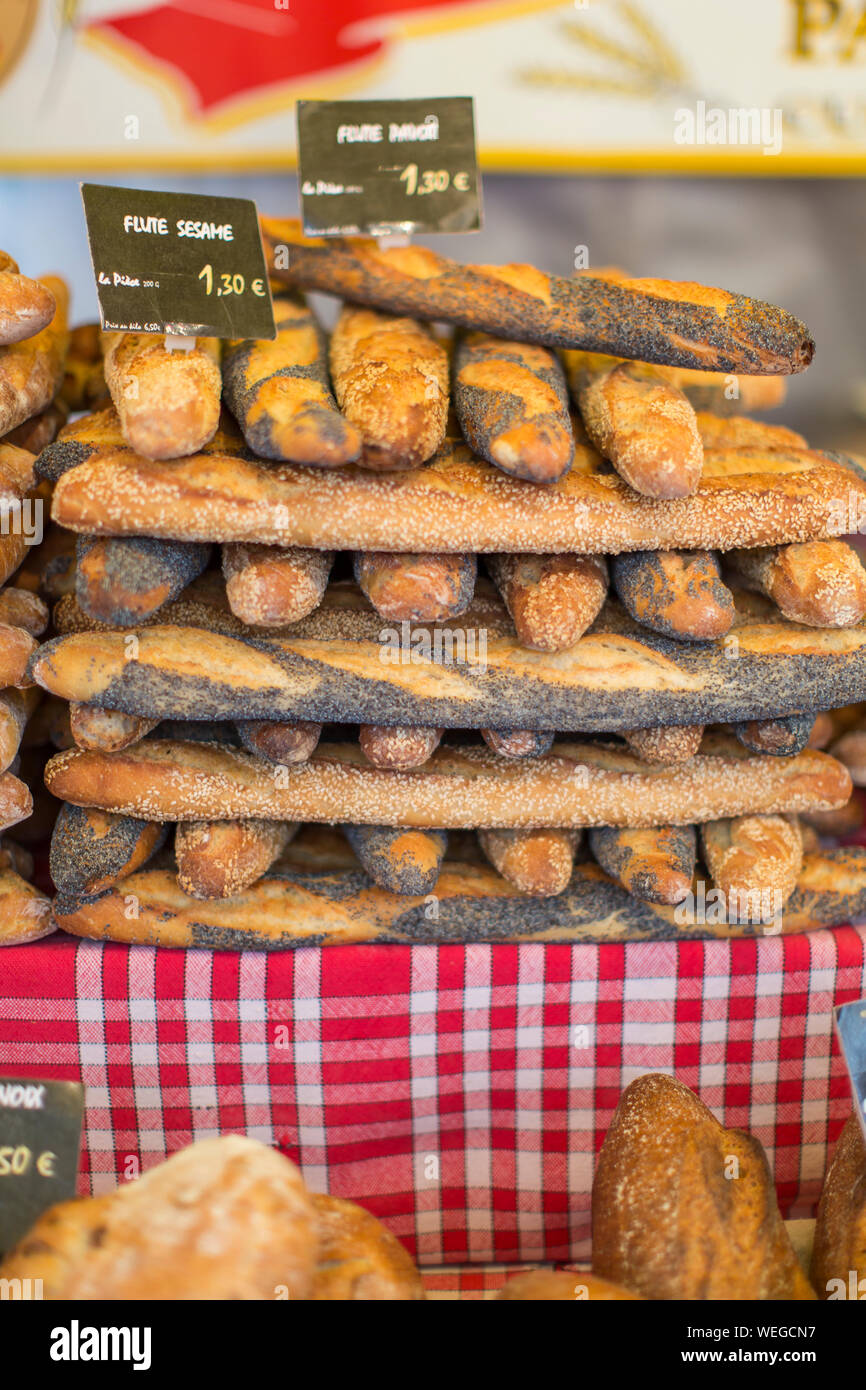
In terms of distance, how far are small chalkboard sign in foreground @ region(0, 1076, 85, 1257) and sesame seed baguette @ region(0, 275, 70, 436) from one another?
1063mm

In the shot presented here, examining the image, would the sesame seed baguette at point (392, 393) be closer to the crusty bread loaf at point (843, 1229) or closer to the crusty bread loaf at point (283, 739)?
the crusty bread loaf at point (283, 739)

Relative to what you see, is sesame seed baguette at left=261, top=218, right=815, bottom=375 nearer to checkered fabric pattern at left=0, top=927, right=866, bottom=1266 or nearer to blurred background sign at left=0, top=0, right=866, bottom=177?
checkered fabric pattern at left=0, top=927, right=866, bottom=1266

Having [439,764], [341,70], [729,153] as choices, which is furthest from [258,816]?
[729,153]

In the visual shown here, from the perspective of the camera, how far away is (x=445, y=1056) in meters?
1.77

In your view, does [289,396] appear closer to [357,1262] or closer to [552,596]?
[552,596]

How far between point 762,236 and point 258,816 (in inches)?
115

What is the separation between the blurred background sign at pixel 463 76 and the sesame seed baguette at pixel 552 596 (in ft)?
7.62

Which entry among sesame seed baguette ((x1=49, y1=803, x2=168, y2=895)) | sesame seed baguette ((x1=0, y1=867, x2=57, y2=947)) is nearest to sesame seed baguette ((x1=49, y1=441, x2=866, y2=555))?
sesame seed baguette ((x1=49, y1=803, x2=168, y2=895))

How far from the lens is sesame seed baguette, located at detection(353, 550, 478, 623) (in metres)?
1.54

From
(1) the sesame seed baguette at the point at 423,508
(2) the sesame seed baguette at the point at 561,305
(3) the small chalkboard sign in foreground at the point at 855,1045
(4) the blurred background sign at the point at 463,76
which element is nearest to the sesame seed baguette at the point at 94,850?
(1) the sesame seed baguette at the point at 423,508

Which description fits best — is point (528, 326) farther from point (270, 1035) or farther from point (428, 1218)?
point (428, 1218)

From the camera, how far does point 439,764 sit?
1765 millimetres

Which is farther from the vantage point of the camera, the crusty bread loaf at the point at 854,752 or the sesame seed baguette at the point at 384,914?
the crusty bread loaf at the point at 854,752

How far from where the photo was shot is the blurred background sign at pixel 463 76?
324 centimetres
